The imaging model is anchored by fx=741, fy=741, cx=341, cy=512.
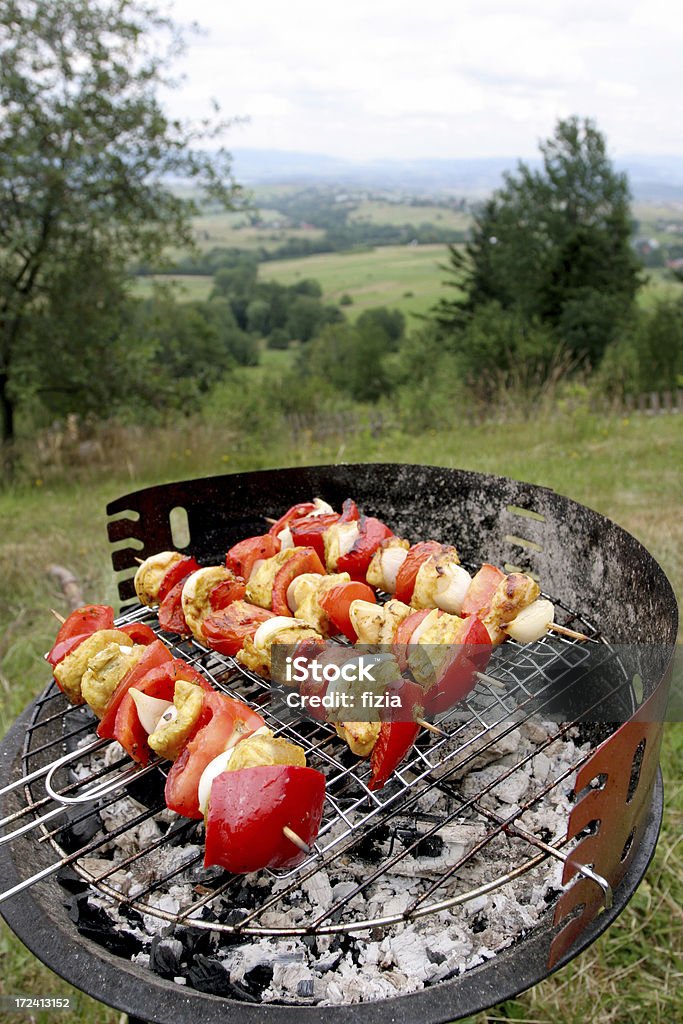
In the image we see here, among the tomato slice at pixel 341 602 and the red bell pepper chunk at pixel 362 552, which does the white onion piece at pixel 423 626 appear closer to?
the tomato slice at pixel 341 602

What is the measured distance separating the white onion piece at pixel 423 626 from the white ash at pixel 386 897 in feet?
0.78

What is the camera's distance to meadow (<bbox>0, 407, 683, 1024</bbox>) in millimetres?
2145

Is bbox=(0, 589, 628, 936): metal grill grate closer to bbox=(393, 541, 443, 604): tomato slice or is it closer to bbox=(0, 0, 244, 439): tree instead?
bbox=(393, 541, 443, 604): tomato slice

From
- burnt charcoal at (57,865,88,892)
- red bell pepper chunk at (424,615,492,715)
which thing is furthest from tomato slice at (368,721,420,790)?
burnt charcoal at (57,865,88,892)

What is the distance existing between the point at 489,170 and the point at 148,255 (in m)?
123

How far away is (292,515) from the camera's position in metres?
2.55

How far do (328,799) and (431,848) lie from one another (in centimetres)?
31

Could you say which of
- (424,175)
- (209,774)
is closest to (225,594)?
(209,774)

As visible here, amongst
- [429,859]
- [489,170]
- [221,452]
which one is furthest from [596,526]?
[489,170]

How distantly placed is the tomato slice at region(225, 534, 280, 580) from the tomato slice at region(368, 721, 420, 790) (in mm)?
878

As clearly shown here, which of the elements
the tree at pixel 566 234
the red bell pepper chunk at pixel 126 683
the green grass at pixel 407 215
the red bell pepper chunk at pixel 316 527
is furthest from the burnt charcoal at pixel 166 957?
the green grass at pixel 407 215

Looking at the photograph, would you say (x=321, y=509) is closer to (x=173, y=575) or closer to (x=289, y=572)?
(x=289, y=572)

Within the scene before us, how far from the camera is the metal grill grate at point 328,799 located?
154 cm

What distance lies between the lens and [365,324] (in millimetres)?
57250
